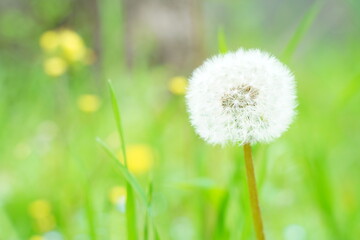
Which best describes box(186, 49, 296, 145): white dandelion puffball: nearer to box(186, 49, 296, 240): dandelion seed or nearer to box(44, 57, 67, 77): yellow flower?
box(186, 49, 296, 240): dandelion seed

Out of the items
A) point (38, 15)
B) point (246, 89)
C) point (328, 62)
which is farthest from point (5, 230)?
point (328, 62)

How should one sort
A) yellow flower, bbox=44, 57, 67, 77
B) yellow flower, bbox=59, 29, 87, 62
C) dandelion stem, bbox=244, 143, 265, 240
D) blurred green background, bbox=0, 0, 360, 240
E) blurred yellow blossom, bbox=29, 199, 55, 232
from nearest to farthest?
dandelion stem, bbox=244, 143, 265, 240, blurred green background, bbox=0, 0, 360, 240, blurred yellow blossom, bbox=29, 199, 55, 232, yellow flower, bbox=44, 57, 67, 77, yellow flower, bbox=59, 29, 87, 62

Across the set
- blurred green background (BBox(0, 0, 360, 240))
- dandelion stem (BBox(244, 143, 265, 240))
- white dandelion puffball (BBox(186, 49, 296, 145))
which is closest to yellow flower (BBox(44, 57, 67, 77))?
blurred green background (BBox(0, 0, 360, 240))

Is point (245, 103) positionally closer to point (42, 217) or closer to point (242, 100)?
point (242, 100)

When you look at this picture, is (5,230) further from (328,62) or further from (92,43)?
(328,62)

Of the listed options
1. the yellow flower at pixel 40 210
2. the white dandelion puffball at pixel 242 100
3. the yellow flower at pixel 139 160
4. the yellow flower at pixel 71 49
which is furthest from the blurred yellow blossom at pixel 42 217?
the white dandelion puffball at pixel 242 100

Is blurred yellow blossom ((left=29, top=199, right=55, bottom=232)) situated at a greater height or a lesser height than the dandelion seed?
greater

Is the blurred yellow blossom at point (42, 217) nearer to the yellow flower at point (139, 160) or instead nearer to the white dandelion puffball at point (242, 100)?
the yellow flower at point (139, 160)
